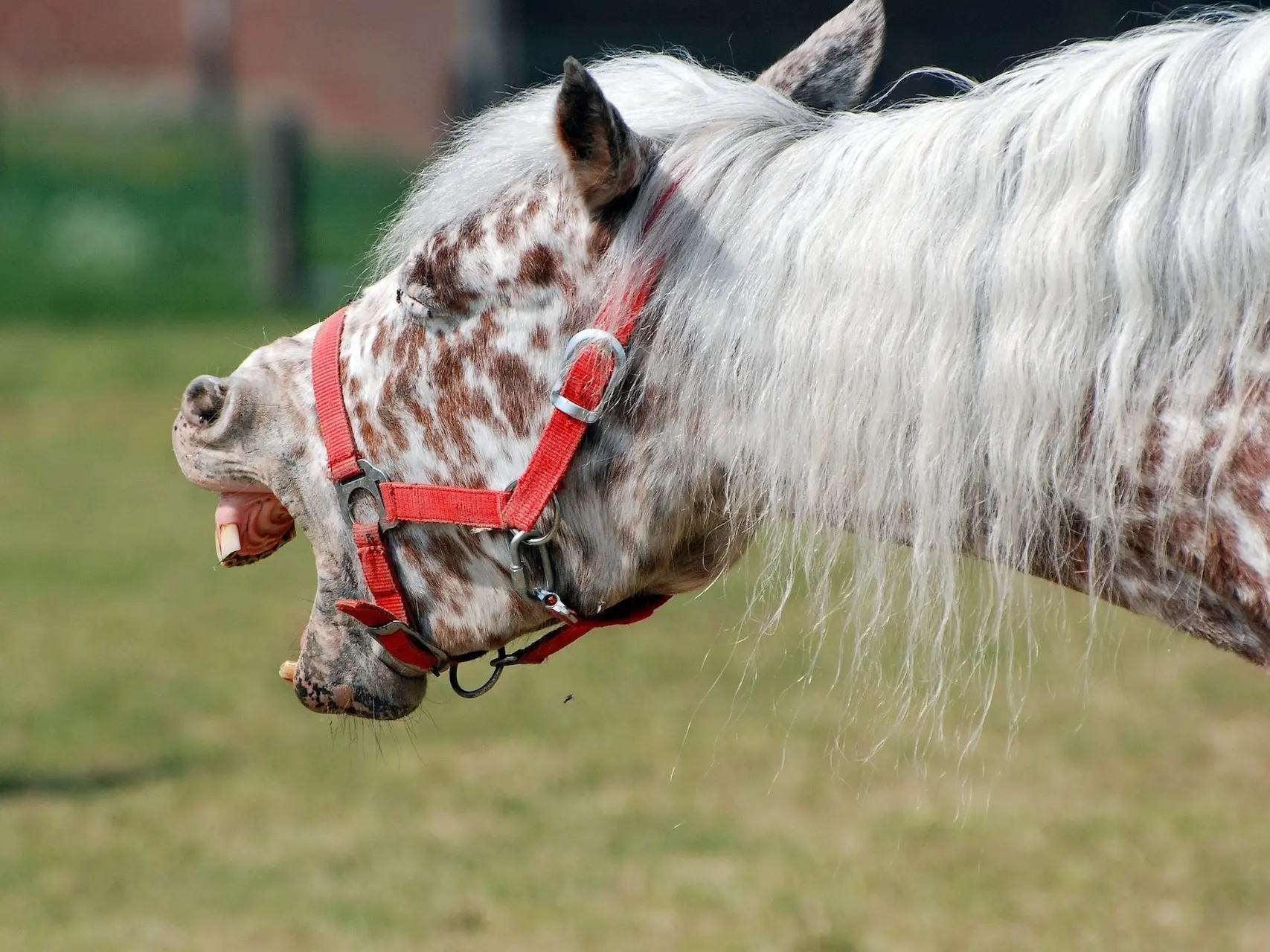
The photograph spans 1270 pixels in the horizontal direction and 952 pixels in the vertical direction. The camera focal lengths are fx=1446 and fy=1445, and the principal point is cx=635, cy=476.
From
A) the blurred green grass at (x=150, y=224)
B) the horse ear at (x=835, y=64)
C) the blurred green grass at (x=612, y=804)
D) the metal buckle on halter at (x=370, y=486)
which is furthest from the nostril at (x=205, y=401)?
the blurred green grass at (x=150, y=224)

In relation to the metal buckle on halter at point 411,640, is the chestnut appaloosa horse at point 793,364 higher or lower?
higher

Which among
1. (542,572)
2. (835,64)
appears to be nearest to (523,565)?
(542,572)

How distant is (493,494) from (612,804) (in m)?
2.47

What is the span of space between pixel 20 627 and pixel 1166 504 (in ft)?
18.1

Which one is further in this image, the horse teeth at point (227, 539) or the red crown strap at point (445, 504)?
the horse teeth at point (227, 539)

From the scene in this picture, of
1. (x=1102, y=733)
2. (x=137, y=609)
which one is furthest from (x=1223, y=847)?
(x=137, y=609)

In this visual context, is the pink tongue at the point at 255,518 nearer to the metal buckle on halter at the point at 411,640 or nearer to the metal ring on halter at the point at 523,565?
the metal buckle on halter at the point at 411,640

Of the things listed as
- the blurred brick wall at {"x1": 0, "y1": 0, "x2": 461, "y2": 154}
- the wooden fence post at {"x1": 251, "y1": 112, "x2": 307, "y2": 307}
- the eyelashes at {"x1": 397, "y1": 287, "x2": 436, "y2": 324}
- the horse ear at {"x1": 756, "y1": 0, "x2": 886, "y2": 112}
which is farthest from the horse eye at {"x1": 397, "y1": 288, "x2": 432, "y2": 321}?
the blurred brick wall at {"x1": 0, "y1": 0, "x2": 461, "y2": 154}

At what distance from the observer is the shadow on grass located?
450 cm

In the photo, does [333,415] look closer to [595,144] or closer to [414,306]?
[414,306]

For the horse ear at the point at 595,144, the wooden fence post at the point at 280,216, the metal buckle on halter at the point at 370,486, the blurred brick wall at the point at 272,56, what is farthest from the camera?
the blurred brick wall at the point at 272,56

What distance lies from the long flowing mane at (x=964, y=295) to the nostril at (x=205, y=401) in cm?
62

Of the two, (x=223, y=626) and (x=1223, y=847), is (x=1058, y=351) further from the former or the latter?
(x=223, y=626)

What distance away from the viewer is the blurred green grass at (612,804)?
3615 mm
